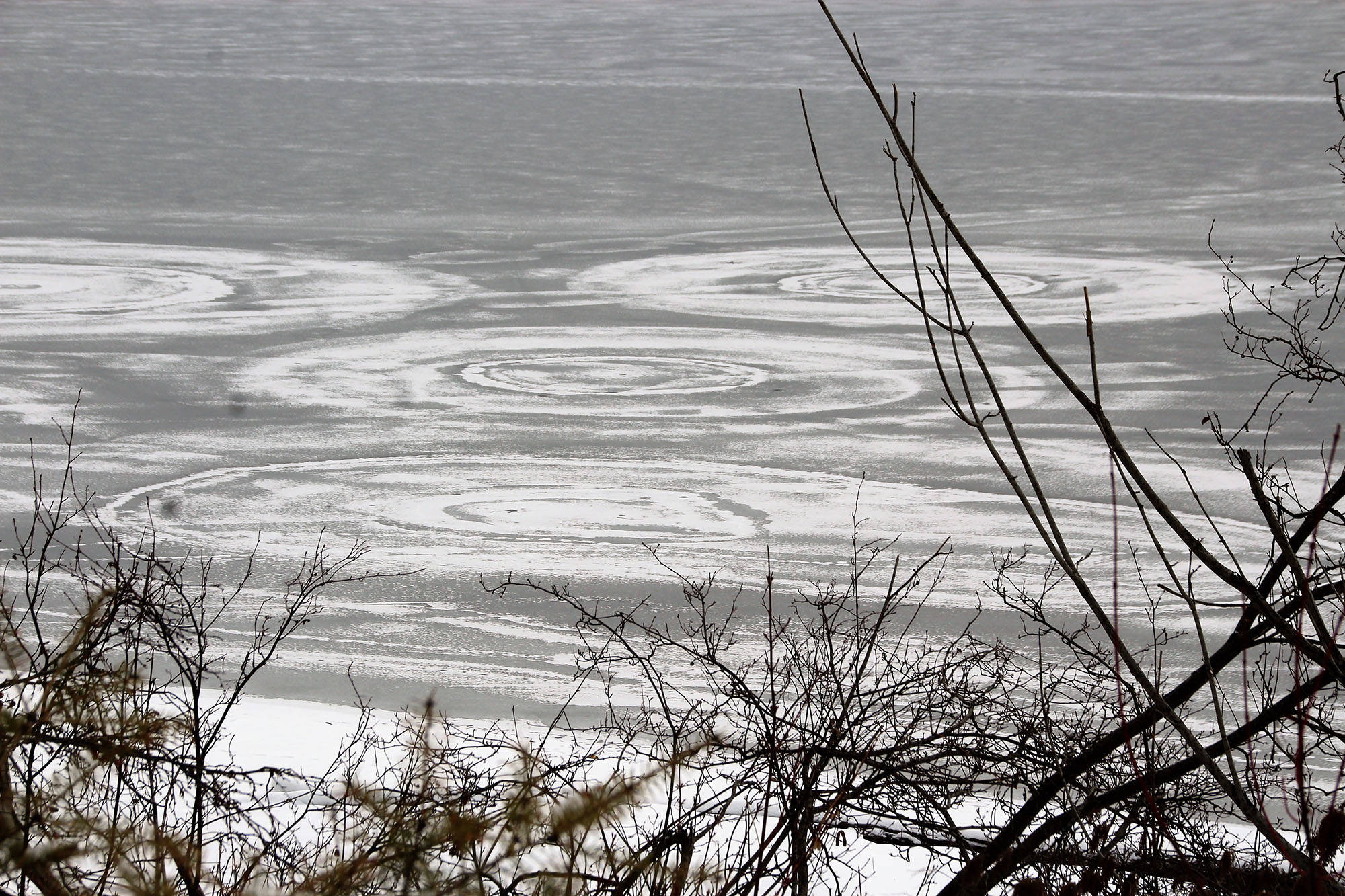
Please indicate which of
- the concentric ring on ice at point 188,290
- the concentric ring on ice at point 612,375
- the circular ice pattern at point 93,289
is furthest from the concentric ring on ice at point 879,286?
the circular ice pattern at point 93,289

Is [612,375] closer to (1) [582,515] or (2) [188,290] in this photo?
(1) [582,515]

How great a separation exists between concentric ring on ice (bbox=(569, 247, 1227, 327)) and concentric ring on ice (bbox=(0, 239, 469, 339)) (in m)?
1.72

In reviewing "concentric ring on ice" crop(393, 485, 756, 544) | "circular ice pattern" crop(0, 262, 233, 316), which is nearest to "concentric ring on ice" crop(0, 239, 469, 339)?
"circular ice pattern" crop(0, 262, 233, 316)

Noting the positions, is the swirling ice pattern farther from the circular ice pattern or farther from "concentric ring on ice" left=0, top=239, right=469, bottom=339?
the circular ice pattern

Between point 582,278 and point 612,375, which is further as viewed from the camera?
point 582,278

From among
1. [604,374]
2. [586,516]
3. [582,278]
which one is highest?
[582,278]

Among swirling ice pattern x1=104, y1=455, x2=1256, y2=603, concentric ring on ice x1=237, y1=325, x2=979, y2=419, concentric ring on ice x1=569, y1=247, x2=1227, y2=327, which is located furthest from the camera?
concentric ring on ice x1=569, y1=247, x2=1227, y2=327

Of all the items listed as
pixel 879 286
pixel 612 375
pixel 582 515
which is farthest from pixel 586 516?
pixel 879 286

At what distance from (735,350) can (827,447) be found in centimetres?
240

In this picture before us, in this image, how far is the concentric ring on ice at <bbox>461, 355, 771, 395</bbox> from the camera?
34.3ft

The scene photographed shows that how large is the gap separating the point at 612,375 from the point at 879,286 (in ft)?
12.2

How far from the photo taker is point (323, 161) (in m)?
18.8

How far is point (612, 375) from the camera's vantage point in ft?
35.3

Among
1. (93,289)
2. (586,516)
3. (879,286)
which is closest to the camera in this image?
(586,516)
